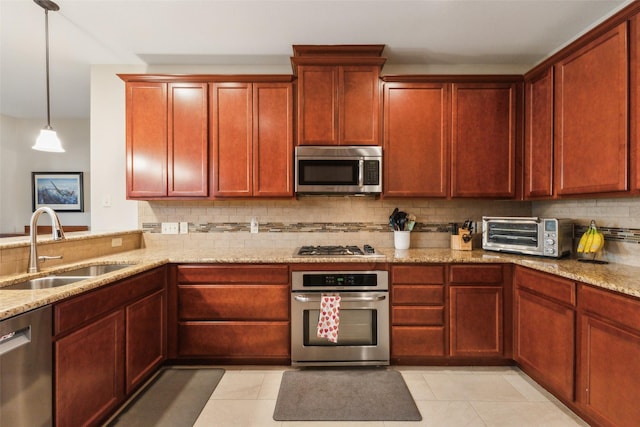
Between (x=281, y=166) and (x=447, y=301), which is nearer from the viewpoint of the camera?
(x=447, y=301)

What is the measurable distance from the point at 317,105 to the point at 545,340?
2425 mm

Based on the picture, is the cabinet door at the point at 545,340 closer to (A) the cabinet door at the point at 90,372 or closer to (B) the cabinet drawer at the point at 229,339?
(B) the cabinet drawer at the point at 229,339

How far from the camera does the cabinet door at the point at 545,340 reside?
6.21 ft

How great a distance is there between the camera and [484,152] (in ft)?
9.05

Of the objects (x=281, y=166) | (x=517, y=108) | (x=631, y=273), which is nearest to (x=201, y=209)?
(x=281, y=166)

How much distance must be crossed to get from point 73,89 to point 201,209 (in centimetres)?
246

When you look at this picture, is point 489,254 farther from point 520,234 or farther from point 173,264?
point 173,264

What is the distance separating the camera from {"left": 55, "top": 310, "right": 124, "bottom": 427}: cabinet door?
1.47 metres

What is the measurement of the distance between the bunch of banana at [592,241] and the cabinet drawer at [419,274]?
942 mm

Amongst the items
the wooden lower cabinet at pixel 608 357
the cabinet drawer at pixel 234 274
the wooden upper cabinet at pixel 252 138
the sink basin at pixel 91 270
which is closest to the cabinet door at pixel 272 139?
the wooden upper cabinet at pixel 252 138

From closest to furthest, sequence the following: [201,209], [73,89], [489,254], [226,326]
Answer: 1. [226,326]
2. [489,254]
3. [201,209]
4. [73,89]

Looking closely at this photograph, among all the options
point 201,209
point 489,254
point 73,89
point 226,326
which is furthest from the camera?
point 73,89

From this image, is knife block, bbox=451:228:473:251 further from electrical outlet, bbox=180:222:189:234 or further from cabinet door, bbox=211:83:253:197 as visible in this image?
electrical outlet, bbox=180:222:189:234

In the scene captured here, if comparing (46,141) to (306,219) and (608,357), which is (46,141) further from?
(608,357)
